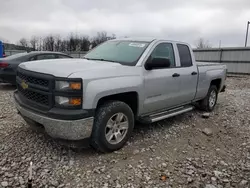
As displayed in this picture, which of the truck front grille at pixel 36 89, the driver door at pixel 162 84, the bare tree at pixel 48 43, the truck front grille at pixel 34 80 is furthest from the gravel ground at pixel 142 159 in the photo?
the bare tree at pixel 48 43

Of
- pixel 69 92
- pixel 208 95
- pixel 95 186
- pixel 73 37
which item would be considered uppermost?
pixel 73 37

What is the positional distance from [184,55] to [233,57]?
13.0 m

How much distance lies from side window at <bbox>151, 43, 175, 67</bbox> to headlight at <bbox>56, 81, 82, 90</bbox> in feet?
5.61

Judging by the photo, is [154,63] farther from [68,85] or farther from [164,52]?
[68,85]

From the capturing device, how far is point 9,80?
8.31 metres

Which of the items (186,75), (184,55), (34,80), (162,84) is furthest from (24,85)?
(184,55)

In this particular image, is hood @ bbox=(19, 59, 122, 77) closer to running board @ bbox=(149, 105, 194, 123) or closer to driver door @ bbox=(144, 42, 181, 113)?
driver door @ bbox=(144, 42, 181, 113)

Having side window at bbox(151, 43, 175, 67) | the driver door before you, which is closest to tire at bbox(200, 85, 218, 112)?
the driver door

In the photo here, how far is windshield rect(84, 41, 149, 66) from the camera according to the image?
13.8ft

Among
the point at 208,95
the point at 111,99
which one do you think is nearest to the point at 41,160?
the point at 111,99

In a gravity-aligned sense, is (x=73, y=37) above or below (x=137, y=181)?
above

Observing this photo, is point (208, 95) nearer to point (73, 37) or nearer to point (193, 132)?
point (193, 132)

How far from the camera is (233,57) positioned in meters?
16.6

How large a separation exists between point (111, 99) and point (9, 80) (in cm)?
595
